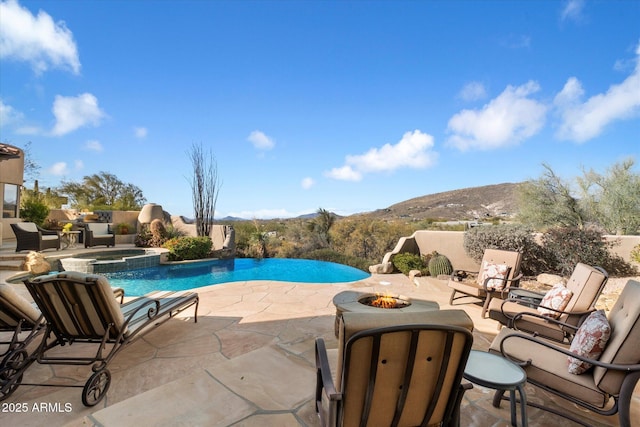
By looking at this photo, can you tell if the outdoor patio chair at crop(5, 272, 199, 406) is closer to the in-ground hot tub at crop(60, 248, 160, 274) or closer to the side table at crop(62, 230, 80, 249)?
the in-ground hot tub at crop(60, 248, 160, 274)

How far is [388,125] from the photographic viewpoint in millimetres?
12625

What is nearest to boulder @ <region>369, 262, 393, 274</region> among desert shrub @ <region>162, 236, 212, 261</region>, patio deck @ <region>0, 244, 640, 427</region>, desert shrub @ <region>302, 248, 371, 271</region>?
desert shrub @ <region>302, 248, 371, 271</region>

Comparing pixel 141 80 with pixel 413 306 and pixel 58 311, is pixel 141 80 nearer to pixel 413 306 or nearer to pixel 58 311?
pixel 58 311

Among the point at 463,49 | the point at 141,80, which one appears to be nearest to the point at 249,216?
the point at 141,80

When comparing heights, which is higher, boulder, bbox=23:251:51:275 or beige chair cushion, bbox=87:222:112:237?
beige chair cushion, bbox=87:222:112:237

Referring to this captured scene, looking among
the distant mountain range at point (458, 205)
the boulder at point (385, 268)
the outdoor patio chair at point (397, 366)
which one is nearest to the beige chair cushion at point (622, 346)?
Result: the outdoor patio chair at point (397, 366)

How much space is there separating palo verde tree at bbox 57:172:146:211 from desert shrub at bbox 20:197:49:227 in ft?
29.3

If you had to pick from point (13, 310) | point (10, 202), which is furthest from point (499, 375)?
point (10, 202)

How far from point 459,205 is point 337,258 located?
21.5m

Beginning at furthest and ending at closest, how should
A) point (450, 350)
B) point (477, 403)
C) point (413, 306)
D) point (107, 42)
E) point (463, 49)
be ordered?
point (463, 49) < point (107, 42) < point (413, 306) < point (477, 403) < point (450, 350)

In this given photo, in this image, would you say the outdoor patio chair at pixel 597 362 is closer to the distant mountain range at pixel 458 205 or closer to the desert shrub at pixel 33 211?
the desert shrub at pixel 33 211

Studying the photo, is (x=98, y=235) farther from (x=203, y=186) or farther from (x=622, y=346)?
(x=622, y=346)

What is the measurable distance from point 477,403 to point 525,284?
16.7 feet

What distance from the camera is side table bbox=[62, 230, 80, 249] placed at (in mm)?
10510
